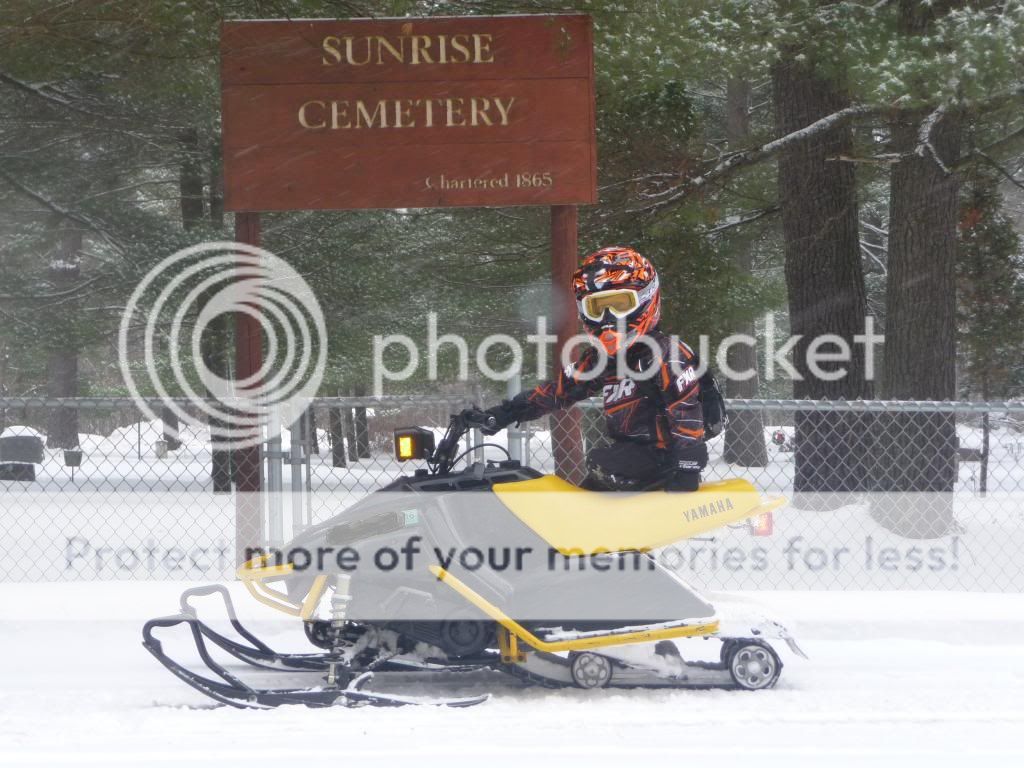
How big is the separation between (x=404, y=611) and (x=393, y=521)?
0.35 metres

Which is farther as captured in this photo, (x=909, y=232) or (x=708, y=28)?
(x=909, y=232)

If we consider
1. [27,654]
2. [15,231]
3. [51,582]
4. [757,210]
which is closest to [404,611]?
[27,654]

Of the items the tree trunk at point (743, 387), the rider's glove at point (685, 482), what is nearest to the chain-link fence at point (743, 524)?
the rider's glove at point (685, 482)

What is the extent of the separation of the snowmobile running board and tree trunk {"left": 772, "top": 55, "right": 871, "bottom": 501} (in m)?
5.82

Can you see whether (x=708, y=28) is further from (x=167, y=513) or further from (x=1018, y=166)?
(x=1018, y=166)

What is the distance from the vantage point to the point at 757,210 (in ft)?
38.1

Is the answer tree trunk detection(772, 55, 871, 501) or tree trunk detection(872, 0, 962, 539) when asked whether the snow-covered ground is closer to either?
tree trunk detection(872, 0, 962, 539)

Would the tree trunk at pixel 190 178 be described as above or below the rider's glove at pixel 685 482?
above

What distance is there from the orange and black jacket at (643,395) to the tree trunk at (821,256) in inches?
218

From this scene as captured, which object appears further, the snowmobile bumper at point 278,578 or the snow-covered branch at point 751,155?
the snow-covered branch at point 751,155

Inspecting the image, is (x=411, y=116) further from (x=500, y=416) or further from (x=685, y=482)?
(x=685, y=482)

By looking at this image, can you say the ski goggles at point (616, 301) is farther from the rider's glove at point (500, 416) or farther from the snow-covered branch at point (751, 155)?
the snow-covered branch at point (751, 155)

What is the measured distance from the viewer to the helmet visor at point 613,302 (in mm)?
4512

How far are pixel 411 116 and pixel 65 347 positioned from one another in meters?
11.2
